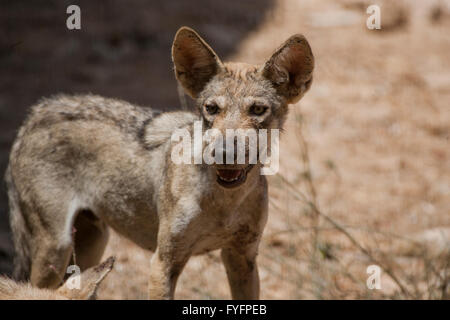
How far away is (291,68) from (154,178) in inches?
51.4

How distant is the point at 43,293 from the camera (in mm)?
3994

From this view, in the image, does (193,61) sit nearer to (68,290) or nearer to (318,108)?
(68,290)

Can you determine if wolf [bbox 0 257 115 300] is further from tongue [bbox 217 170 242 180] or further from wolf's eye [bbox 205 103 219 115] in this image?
wolf's eye [bbox 205 103 219 115]

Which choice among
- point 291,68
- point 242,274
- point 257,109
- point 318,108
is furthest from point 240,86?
point 318,108

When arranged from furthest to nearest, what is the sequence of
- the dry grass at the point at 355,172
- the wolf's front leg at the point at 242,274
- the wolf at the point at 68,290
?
the dry grass at the point at 355,172 < the wolf's front leg at the point at 242,274 < the wolf at the point at 68,290

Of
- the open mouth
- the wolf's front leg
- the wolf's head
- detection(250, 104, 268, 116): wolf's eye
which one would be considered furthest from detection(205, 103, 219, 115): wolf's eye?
the wolf's front leg

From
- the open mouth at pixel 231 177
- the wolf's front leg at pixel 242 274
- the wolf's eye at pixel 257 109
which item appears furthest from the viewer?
the wolf's front leg at pixel 242 274

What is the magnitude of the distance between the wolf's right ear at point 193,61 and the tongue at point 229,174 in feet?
2.19

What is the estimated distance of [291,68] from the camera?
491cm

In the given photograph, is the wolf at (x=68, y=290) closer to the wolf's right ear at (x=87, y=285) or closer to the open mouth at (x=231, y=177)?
the wolf's right ear at (x=87, y=285)

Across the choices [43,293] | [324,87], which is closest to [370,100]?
[324,87]

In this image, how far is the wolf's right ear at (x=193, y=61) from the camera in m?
4.87

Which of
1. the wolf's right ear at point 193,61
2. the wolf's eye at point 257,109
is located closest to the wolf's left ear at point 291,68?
the wolf's eye at point 257,109

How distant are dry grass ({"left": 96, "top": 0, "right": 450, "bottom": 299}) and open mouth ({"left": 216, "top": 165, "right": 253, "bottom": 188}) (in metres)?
1.11
